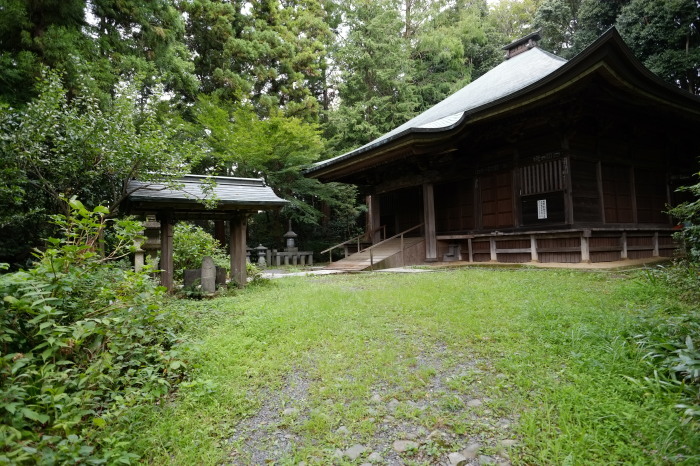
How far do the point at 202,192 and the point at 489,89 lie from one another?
970cm

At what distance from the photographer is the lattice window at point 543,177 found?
29.2 feet

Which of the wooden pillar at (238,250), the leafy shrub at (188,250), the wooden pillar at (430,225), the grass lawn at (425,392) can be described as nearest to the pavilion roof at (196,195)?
the wooden pillar at (238,250)

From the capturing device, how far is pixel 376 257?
11234 mm

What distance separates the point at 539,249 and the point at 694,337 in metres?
7.18

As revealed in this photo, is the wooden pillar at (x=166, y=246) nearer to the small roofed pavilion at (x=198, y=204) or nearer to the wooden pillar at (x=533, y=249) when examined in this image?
the small roofed pavilion at (x=198, y=204)

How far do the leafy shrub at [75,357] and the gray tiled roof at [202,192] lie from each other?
9.60 feet

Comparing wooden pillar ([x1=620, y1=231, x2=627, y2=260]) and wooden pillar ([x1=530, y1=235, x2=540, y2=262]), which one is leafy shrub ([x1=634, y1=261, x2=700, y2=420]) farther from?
wooden pillar ([x1=620, y1=231, x2=627, y2=260])

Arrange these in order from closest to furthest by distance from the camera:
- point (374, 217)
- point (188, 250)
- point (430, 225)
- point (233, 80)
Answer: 1. point (188, 250)
2. point (430, 225)
3. point (374, 217)
4. point (233, 80)

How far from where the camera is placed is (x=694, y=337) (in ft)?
8.63

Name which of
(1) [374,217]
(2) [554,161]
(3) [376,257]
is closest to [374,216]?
(1) [374,217]

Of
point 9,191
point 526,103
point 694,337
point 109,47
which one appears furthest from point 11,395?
point 109,47

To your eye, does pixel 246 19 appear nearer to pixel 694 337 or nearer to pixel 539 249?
pixel 539 249

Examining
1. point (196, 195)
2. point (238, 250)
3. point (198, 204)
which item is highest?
point (196, 195)

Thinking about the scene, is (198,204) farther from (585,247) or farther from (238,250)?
(585,247)
